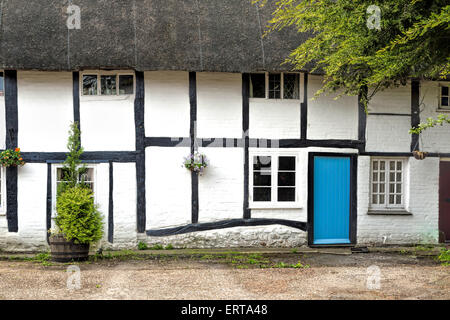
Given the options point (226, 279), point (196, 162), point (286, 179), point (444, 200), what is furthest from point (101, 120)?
point (444, 200)

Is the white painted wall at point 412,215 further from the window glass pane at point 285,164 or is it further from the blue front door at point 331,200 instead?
the window glass pane at point 285,164

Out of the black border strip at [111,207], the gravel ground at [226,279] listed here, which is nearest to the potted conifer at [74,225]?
the gravel ground at [226,279]

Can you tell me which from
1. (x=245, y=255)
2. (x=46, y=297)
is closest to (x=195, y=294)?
(x=46, y=297)

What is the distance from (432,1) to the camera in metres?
7.60

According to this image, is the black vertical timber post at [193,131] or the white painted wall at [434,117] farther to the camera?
the white painted wall at [434,117]

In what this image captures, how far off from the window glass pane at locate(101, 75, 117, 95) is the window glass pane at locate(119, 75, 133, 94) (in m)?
0.15

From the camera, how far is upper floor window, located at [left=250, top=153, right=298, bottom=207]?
11.8 m

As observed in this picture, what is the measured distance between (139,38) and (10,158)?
3.68 metres

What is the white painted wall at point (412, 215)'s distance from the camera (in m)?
12.1

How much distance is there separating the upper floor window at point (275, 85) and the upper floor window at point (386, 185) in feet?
8.41

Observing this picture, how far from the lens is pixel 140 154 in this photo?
11.4 meters

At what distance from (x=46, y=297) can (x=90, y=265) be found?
256cm

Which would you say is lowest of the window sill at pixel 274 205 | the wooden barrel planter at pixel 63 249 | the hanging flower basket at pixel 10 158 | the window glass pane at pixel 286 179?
the wooden barrel planter at pixel 63 249

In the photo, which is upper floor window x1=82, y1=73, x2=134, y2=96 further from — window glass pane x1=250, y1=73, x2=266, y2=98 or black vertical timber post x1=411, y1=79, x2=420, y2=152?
black vertical timber post x1=411, y1=79, x2=420, y2=152
